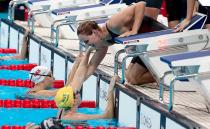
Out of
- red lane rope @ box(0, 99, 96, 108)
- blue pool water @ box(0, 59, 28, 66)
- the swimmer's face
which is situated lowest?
red lane rope @ box(0, 99, 96, 108)

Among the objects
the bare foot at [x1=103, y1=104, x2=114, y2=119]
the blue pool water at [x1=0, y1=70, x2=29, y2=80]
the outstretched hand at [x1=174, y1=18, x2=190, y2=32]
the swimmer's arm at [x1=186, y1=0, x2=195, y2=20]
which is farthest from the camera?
the blue pool water at [x1=0, y1=70, x2=29, y2=80]

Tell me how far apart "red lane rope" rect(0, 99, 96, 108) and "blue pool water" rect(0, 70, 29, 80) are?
1.40 m

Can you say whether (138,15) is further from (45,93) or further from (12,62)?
(12,62)

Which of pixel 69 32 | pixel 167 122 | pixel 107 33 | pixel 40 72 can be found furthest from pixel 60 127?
pixel 69 32

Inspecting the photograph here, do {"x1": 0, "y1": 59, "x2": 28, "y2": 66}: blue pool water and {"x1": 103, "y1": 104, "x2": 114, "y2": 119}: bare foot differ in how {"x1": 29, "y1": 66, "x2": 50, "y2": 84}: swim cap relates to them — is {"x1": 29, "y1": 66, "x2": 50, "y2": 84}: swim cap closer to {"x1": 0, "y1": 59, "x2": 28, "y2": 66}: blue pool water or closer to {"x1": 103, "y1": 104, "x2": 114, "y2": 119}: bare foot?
{"x1": 103, "y1": 104, "x2": 114, "y2": 119}: bare foot

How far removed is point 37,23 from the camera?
10.5 meters

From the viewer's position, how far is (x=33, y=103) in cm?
677

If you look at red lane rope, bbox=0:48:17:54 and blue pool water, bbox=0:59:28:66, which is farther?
red lane rope, bbox=0:48:17:54

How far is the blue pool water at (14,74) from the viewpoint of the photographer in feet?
26.9

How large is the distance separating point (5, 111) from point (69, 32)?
2.84 m

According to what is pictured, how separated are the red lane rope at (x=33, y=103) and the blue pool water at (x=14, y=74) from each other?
140cm

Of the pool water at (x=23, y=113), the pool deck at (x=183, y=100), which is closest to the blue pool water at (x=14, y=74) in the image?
the pool water at (x=23, y=113)

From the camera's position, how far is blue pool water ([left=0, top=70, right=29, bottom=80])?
26.9 feet

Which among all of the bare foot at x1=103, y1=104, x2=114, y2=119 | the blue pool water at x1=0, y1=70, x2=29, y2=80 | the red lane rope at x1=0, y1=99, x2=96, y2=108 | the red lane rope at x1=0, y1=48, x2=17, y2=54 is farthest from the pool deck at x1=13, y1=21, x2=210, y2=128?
the red lane rope at x1=0, y1=48, x2=17, y2=54
